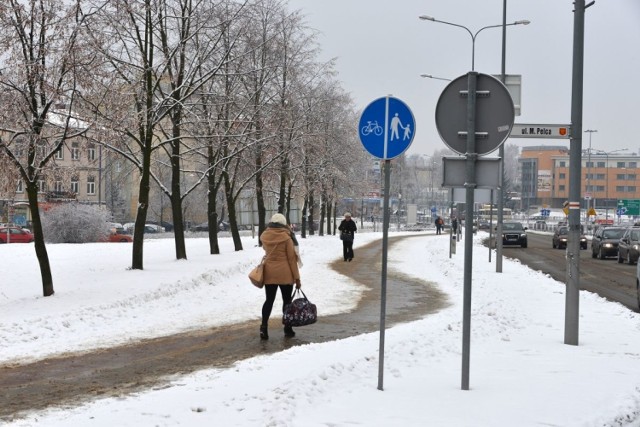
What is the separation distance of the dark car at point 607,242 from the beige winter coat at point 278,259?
97.3 feet

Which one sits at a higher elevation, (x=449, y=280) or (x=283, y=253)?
(x=283, y=253)

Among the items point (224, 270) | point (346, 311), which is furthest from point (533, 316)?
point (224, 270)

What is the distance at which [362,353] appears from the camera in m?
8.79

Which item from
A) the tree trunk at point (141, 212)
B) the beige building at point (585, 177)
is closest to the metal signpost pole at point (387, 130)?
the tree trunk at point (141, 212)

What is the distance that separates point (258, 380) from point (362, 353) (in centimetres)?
190

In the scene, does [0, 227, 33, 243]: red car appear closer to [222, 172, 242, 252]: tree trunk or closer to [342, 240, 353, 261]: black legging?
[222, 172, 242, 252]: tree trunk

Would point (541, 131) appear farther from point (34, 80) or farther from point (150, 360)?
point (34, 80)

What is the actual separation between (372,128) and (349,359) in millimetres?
2707

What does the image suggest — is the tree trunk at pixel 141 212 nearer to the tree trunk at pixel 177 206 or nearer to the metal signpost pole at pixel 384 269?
the tree trunk at pixel 177 206

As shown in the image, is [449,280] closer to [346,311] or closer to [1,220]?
[346,311]

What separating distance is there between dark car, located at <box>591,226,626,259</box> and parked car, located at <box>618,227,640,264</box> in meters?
2.22

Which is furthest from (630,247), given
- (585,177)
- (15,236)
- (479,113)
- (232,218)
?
(585,177)

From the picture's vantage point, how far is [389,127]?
23.0ft

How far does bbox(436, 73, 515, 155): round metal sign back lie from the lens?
7.01m
